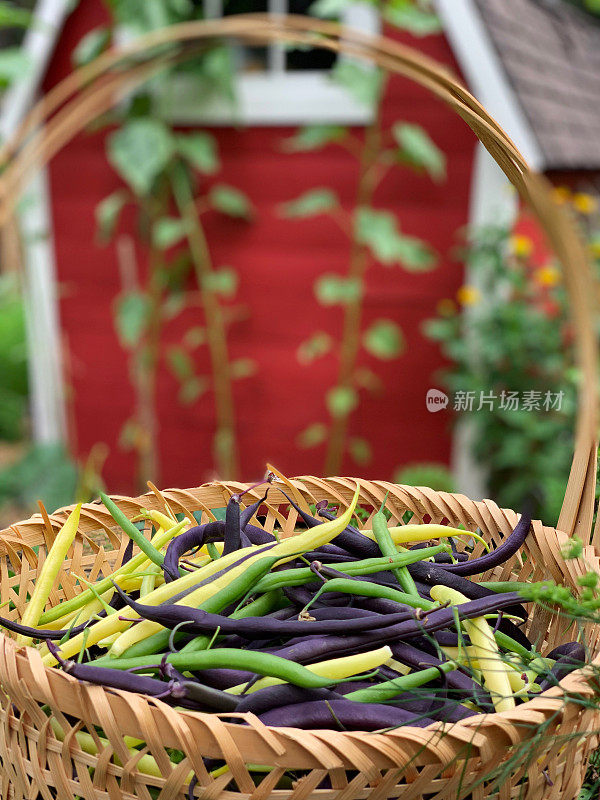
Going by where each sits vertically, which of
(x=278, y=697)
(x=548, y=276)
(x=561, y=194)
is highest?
(x=561, y=194)

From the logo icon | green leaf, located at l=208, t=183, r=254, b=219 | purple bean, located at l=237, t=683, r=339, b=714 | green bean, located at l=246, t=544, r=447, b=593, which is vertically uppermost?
green leaf, located at l=208, t=183, r=254, b=219

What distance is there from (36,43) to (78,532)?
2936 mm

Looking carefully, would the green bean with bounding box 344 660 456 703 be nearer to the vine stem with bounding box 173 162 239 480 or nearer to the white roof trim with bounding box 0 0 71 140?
the vine stem with bounding box 173 162 239 480

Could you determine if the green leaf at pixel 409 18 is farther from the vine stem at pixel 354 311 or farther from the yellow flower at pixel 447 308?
the yellow flower at pixel 447 308

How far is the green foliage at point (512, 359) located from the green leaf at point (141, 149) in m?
1.23

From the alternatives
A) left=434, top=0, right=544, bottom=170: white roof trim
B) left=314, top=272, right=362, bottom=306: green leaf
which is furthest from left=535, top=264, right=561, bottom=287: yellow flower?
left=314, top=272, right=362, bottom=306: green leaf

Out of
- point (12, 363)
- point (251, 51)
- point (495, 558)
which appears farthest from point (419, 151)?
point (12, 363)

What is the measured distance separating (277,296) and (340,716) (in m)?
2.85

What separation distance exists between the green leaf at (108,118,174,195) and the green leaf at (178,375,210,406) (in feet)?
3.14

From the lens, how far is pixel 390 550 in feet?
2.92

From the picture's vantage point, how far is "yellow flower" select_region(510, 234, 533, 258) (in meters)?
2.67

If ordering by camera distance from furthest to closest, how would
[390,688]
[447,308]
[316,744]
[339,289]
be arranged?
[447,308]
[339,289]
[390,688]
[316,744]

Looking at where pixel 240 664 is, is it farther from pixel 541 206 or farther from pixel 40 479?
pixel 40 479

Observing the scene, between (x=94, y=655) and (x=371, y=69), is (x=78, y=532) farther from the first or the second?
(x=371, y=69)
